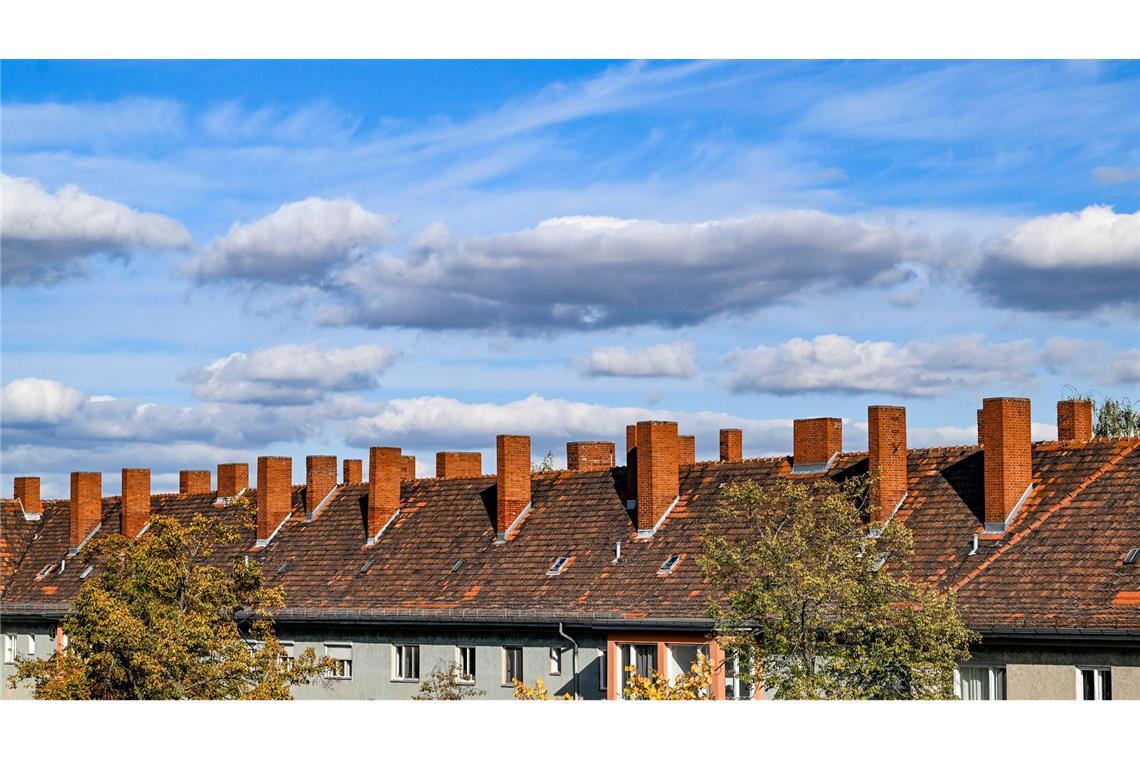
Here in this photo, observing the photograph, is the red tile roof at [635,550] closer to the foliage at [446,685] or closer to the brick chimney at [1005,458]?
the brick chimney at [1005,458]

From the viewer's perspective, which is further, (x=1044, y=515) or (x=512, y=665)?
(x=512, y=665)

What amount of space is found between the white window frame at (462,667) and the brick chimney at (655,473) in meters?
6.14

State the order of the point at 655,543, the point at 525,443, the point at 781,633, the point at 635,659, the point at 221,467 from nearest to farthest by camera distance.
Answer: the point at 781,633 < the point at 635,659 < the point at 655,543 < the point at 525,443 < the point at 221,467

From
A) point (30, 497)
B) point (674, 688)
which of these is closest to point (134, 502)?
point (30, 497)

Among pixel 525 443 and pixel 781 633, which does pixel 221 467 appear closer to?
pixel 525 443

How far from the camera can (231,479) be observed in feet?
222

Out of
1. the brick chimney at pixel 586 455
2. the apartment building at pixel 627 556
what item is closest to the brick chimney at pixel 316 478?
the apartment building at pixel 627 556

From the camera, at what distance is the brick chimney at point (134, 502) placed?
67562mm

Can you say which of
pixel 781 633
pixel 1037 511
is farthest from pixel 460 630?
pixel 781 633

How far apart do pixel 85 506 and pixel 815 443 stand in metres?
36.7

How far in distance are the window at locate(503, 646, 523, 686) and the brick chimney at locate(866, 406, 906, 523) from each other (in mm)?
11316

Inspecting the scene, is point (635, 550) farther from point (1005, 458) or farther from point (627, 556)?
point (1005, 458)
